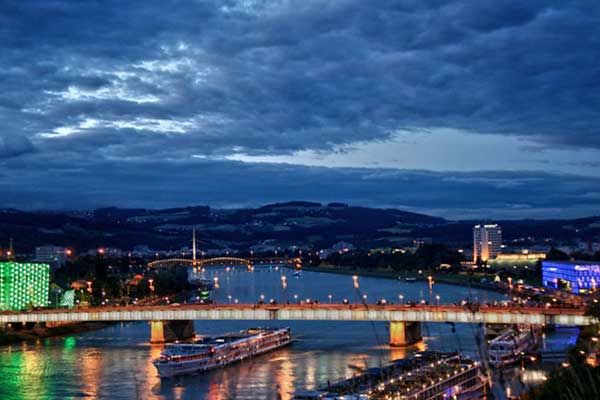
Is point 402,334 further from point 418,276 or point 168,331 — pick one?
point 418,276

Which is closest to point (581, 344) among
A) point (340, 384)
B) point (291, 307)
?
point (340, 384)

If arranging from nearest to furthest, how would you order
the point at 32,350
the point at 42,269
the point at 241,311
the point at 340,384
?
the point at 340,384, the point at 32,350, the point at 241,311, the point at 42,269

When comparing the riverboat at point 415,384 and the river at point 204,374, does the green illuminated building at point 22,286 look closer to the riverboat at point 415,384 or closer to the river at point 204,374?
the river at point 204,374

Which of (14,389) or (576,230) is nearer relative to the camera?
(14,389)

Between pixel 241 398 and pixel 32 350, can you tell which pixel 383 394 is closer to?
pixel 241 398

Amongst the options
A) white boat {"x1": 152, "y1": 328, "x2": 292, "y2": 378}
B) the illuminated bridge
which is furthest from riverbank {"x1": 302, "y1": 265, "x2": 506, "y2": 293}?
white boat {"x1": 152, "y1": 328, "x2": 292, "y2": 378}

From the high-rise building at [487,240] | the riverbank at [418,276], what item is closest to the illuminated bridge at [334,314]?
the riverbank at [418,276]

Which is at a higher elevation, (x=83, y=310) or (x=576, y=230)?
(x=576, y=230)

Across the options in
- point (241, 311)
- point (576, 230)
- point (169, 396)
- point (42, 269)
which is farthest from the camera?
point (576, 230)
